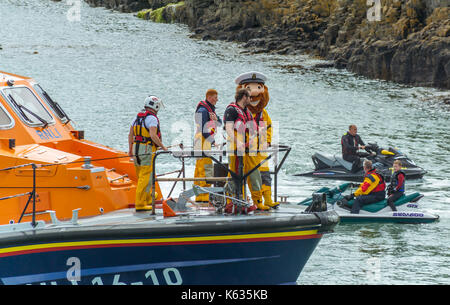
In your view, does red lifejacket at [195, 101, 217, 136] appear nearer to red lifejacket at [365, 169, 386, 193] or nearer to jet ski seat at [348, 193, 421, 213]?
Answer: red lifejacket at [365, 169, 386, 193]

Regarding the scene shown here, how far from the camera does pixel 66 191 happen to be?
9961 millimetres

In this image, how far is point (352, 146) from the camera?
65.9ft

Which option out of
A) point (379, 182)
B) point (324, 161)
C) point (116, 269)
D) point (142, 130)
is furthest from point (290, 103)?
point (116, 269)

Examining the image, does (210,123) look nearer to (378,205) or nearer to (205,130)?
(205,130)

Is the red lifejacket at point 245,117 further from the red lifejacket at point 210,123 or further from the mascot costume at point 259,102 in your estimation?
the red lifejacket at point 210,123

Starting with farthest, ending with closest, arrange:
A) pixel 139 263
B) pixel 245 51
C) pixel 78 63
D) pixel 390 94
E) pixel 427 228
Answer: pixel 245 51, pixel 78 63, pixel 390 94, pixel 427 228, pixel 139 263

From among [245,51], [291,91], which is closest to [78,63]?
[245,51]

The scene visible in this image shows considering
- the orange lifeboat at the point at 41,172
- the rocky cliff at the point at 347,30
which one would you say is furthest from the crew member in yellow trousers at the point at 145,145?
the rocky cliff at the point at 347,30

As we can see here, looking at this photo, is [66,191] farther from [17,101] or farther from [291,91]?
[291,91]

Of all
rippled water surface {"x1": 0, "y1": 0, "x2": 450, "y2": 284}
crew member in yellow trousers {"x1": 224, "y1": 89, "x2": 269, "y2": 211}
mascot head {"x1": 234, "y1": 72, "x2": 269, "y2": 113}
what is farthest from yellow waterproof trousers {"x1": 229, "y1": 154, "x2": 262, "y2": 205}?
rippled water surface {"x1": 0, "y1": 0, "x2": 450, "y2": 284}

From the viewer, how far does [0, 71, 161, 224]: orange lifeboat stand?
9.91 meters

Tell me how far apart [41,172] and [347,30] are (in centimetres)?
4219

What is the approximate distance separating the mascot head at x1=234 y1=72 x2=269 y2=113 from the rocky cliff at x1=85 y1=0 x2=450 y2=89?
29067mm
